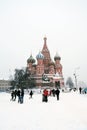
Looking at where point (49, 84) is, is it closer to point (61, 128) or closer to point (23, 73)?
point (23, 73)

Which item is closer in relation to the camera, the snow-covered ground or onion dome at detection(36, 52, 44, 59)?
the snow-covered ground

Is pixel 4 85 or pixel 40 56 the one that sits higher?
pixel 40 56

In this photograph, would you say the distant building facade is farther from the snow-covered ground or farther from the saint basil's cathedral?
the snow-covered ground

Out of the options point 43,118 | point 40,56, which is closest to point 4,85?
point 40,56

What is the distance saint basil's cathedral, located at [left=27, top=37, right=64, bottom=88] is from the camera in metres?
104

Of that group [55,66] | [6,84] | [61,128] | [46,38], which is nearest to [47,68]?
[55,66]

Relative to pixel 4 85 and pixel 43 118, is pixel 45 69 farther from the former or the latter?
pixel 43 118

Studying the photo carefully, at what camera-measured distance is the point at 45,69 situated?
359ft

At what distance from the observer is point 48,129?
29.3ft

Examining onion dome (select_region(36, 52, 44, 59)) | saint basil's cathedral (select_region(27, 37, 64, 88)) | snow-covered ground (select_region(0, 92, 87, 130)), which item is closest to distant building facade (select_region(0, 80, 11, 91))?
saint basil's cathedral (select_region(27, 37, 64, 88))

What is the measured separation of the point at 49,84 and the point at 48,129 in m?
95.1

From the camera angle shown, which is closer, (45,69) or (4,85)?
(45,69)

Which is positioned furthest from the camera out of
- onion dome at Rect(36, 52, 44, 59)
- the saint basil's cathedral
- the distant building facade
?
the distant building facade

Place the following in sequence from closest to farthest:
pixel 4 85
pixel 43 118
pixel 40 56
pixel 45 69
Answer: pixel 43 118 → pixel 40 56 → pixel 45 69 → pixel 4 85
